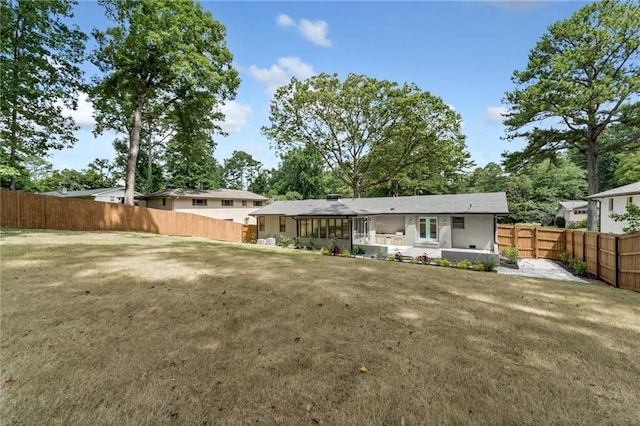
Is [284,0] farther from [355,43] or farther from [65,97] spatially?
[65,97]

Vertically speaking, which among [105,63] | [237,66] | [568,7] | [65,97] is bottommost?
[65,97]

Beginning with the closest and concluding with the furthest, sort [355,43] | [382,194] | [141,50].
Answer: [355,43] → [141,50] → [382,194]

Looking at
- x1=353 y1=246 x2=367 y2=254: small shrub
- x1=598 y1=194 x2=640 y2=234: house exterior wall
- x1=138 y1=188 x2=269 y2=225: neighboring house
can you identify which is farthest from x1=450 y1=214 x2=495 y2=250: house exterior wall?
x1=138 y1=188 x2=269 y2=225: neighboring house

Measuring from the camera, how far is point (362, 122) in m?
26.8

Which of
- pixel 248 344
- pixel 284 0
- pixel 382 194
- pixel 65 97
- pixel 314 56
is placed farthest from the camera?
pixel 382 194

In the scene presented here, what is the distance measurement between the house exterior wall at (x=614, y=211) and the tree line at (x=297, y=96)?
1.49 metres

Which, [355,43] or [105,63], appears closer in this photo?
[355,43]

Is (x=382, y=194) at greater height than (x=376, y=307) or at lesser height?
greater

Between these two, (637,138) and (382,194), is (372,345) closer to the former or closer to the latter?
(637,138)

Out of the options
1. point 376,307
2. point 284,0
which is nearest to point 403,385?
point 376,307

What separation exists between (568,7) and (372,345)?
85.2 ft

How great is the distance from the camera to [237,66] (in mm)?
22562

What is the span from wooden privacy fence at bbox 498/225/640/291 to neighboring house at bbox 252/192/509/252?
1779 millimetres

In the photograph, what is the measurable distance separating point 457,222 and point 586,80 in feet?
43.2
